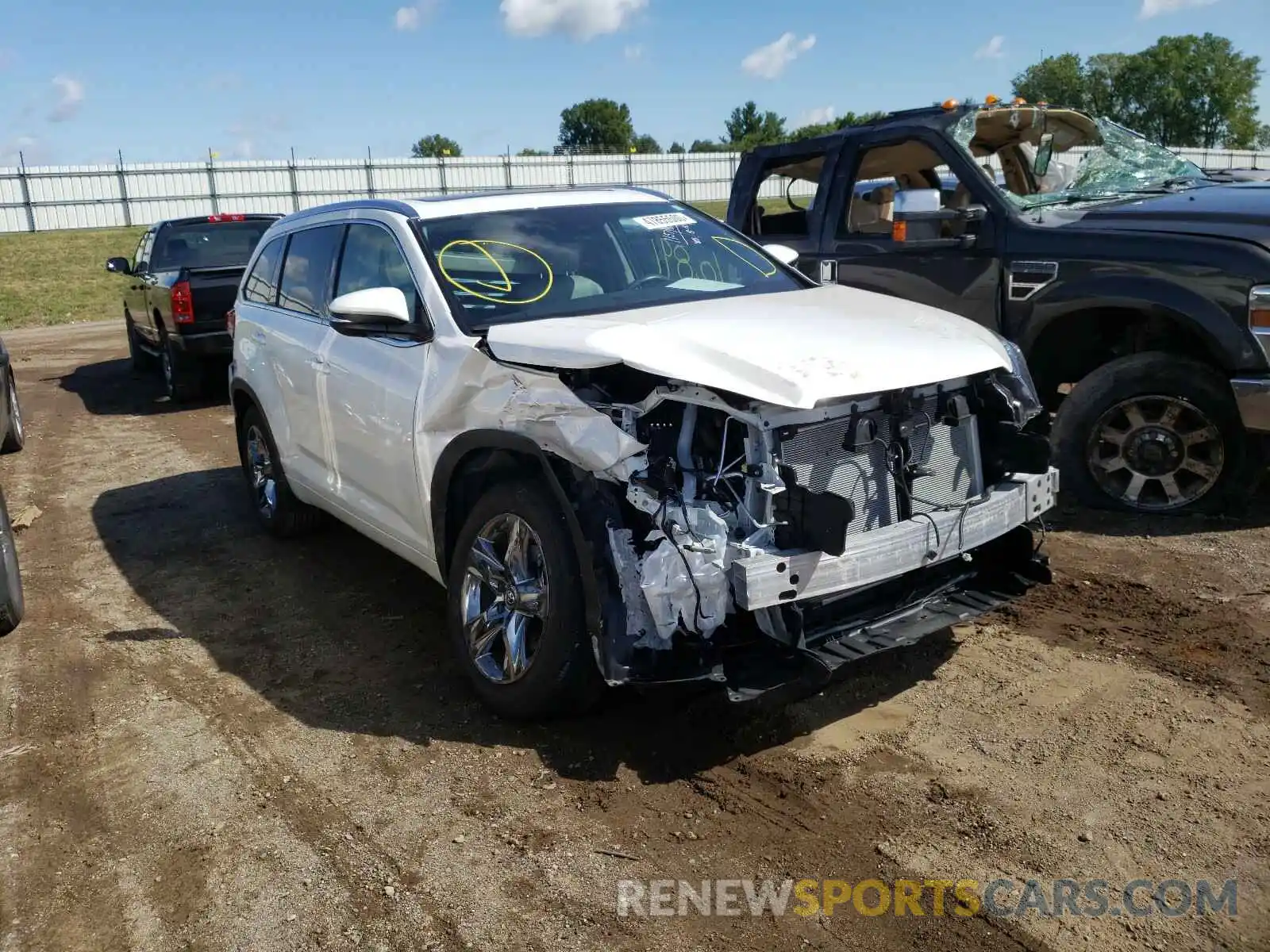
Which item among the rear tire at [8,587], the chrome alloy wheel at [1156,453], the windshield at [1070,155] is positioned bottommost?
the rear tire at [8,587]

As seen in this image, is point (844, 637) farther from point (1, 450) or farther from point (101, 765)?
point (1, 450)

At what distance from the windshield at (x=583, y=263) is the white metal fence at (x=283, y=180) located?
29.3 meters

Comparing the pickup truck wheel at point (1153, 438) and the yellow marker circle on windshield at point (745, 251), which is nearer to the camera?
the yellow marker circle on windshield at point (745, 251)

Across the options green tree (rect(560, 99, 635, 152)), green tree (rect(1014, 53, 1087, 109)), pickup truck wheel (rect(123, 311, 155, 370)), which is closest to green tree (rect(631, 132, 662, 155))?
green tree (rect(560, 99, 635, 152))

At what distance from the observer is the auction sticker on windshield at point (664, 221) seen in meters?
5.09

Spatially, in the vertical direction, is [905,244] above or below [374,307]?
above

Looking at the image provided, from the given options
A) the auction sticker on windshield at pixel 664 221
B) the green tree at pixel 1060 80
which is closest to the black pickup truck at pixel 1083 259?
the auction sticker on windshield at pixel 664 221

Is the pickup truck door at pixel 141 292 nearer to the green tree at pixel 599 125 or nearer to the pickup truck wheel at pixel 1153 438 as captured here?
the pickup truck wheel at pixel 1153 438

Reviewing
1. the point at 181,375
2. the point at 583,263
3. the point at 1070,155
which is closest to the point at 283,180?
the point at 181,375

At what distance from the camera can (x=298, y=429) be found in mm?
5668

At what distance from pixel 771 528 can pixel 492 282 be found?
Result: 1760 millimetres

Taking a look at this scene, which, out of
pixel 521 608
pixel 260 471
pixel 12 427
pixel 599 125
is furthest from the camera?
pixel 599 125

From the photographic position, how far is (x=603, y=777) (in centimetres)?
362

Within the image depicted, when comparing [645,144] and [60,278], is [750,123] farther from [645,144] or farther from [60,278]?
[60,278]
